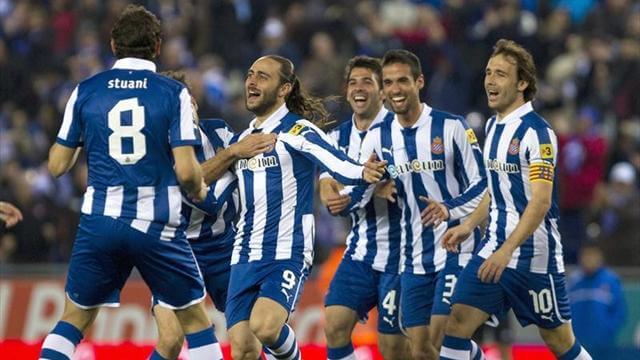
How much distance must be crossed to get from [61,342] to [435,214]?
263 centimetres

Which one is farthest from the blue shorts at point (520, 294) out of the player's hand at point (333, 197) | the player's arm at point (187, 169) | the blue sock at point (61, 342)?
the blue sock at point (61, 342)

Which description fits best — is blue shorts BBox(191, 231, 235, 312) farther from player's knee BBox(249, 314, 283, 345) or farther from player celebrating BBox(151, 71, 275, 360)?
player's knee BBox(249, 314, 283, 345)

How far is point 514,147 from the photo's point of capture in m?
10.1

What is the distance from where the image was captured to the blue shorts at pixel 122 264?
905cm

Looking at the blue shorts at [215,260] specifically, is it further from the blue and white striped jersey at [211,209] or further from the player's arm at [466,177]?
the player's arm at [466,177]

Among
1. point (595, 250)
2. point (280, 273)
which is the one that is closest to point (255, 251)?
point (280, 273)

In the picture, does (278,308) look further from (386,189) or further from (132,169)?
(132,169)

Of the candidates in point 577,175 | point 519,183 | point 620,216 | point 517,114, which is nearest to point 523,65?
point 517,114

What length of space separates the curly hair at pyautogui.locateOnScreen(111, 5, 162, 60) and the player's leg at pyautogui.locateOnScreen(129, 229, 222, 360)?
1.07 meters

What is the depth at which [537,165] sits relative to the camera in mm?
9906

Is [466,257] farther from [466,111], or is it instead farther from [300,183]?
[466,111]

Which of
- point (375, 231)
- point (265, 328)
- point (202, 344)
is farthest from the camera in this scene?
point (375, 231)

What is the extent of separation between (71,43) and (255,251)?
11.4 m

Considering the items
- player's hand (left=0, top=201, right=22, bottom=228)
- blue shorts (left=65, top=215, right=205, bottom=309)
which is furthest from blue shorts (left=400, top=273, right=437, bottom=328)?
player's hand (left=0, top=201, right=22, bottom=228)
